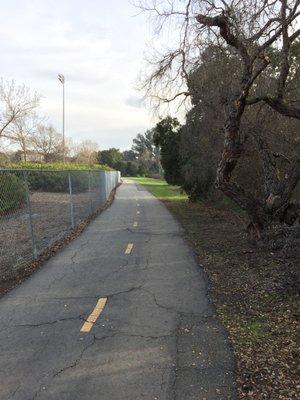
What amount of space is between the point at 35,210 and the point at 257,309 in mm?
8987

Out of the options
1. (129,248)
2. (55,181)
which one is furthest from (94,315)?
(55,181)

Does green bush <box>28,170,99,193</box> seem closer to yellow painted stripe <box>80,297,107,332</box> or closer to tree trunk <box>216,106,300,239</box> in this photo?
tree trunk <box>216,106,300,239</box>

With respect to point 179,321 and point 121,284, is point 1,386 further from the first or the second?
point 121,284

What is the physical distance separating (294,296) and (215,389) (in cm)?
324

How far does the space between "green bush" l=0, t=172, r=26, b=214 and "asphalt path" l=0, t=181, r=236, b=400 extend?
164 centimetres

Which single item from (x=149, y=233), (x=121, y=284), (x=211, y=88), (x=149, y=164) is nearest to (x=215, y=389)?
(x=121, y=284)

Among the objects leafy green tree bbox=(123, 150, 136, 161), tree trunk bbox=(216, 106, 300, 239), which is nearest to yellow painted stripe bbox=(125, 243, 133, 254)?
tree trunk bbox=(216, 106, 300, 239)

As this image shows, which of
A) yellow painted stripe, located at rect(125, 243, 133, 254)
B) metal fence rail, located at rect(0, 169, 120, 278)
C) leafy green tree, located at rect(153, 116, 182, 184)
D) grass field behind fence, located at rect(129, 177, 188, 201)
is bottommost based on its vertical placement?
grass field behind fence, located at rect(129, 177, 188, 201)

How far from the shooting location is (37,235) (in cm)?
1338

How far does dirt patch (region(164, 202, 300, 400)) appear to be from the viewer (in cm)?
461

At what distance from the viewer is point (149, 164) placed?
133625 millimetres

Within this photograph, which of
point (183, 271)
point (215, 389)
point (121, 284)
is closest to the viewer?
point (215, 389)

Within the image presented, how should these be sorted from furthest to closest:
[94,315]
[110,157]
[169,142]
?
[110,157], [169,142], [94,315]

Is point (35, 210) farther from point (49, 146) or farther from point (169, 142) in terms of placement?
point (49, 146)
